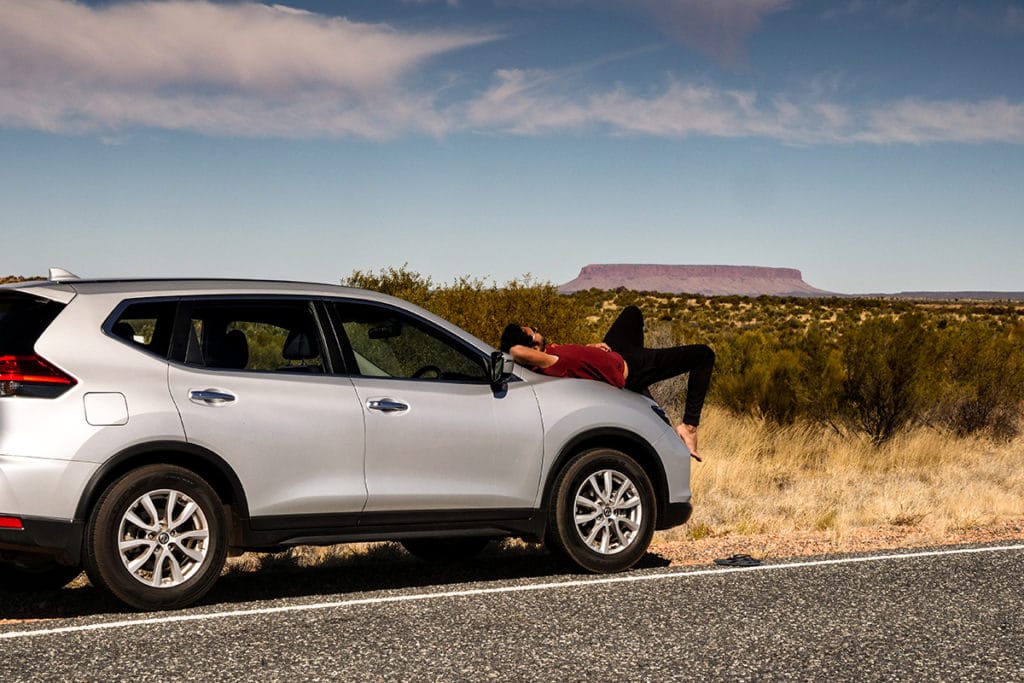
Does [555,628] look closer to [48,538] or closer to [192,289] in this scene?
[48,538]

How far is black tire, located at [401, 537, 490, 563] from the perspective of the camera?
30.1ft

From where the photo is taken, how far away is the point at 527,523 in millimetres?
8016

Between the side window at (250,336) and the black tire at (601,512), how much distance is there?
177 centimetres

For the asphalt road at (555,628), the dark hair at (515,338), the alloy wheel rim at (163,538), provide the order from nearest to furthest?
the asphalt road at (555,628)
the alloy wheel rim at (163,538)
the dark hair at (515,338)

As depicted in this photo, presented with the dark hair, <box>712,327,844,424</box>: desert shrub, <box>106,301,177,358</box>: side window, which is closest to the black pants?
the dark hair

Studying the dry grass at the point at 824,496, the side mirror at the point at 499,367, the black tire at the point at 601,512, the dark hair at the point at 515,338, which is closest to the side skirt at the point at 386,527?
the black tire at the point at 601,512

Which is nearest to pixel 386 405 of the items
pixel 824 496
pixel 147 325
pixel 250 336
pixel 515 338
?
pixel 250 336

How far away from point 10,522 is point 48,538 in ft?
0.67

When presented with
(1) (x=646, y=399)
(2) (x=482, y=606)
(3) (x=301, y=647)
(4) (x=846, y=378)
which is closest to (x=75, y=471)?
(3) (x=301, y=647)

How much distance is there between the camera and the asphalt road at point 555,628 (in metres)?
5.77

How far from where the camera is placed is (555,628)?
21.9 feet

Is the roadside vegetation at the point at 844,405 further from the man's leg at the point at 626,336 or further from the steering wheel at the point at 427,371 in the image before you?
the steering wheel at the point at 427,371

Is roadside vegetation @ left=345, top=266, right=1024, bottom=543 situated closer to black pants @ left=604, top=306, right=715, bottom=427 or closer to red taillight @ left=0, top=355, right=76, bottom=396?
black pants @ left=604, top=306, right=715, bottom=427

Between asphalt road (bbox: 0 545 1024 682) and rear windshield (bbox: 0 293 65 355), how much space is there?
148 centimetres
